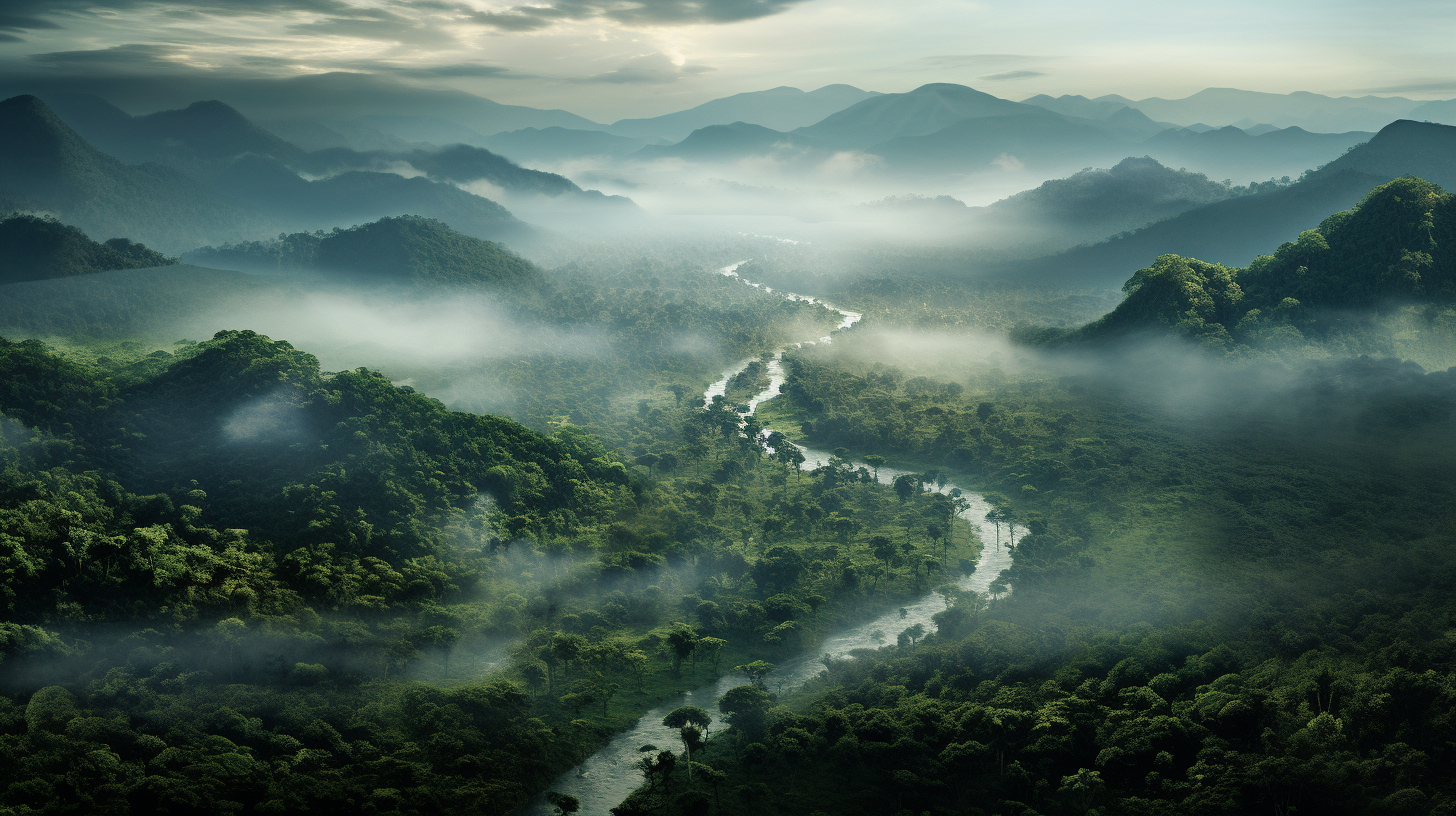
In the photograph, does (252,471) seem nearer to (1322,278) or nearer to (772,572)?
(772,572)

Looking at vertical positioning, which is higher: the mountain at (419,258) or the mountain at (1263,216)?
the mountain at (1263,216)

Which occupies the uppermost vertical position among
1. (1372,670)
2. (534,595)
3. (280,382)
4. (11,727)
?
(280,382)

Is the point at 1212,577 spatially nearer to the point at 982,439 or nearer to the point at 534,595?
the point at 982,439

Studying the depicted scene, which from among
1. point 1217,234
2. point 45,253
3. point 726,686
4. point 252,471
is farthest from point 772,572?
point 1217,234

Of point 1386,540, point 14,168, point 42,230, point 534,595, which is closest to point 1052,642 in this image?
point 1386,540

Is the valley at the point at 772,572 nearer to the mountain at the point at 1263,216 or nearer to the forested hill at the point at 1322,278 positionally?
the forested hill at the point at 1322,278

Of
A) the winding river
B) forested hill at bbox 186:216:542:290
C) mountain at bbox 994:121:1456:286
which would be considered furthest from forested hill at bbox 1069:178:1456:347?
forested hill at bbox 186:216:542:290

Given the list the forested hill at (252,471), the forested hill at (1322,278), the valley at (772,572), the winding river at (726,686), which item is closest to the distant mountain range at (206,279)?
the valley at (772,572)
